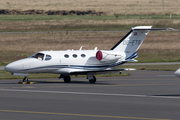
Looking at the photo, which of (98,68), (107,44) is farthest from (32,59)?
(107,44)

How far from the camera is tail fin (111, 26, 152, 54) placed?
36594 millimetres

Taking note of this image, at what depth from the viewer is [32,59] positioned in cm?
3416

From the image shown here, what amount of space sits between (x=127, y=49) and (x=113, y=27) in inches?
2310

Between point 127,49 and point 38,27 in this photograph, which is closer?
point 127,49

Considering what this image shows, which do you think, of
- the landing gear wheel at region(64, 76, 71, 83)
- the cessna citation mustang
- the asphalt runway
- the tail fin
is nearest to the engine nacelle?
the cessna citation mustang

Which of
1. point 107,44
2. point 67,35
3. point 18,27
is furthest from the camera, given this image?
point 18,27

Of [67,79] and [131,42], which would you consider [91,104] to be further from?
[131,42]

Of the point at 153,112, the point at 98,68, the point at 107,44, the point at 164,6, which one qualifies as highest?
the point at 164,6

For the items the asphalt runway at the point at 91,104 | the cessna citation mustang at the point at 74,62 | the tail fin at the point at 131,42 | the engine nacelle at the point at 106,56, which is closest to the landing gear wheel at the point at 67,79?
the cessna citation mustang at the point at 74,62

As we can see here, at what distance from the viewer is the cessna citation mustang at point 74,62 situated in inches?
1329

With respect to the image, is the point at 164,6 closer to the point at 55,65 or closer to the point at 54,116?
the point at 55,65

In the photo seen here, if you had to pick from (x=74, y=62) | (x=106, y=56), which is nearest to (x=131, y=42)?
(x=106, y=56)

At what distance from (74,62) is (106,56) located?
2651 mm

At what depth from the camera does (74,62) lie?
115 ft
